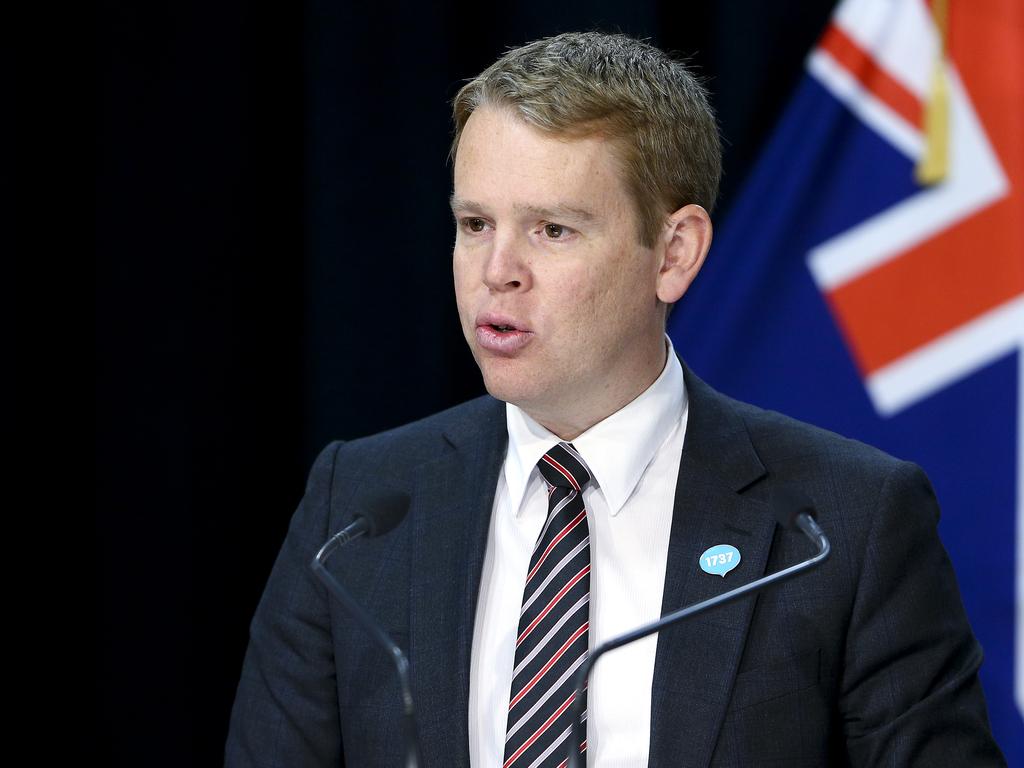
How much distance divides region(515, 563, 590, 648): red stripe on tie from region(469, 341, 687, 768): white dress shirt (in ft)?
0.13

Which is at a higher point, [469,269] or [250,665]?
[469,269]

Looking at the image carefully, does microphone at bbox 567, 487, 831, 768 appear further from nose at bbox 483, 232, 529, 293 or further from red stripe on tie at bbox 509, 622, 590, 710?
nose at bbox 483, 232, 529, 293

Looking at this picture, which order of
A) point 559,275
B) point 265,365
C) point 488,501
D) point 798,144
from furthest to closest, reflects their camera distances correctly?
1. point 265,365
2. point 798,144
3. point 488,501
4. point 559,275

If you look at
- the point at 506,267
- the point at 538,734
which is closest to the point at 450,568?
the point at 538,734

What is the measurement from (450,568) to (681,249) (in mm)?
582

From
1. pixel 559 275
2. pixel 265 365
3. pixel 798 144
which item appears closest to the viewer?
pixel 559 275

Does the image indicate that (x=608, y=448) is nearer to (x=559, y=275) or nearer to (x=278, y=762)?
(x=559, y=275)

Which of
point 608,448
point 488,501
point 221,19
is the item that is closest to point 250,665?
point 488,501

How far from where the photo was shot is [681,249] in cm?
201

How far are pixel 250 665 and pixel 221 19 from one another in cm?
145

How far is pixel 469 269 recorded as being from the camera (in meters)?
1.83

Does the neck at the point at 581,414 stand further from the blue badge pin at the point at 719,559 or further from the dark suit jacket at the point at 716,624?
the blue badge pin at the point at 719,559

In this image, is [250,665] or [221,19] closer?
[250,665]

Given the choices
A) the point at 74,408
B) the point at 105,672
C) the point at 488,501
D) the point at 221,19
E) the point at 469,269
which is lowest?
the point at 105,672
